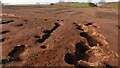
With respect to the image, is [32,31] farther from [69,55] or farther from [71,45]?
[69,55]

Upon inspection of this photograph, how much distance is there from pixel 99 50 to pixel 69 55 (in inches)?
78.1

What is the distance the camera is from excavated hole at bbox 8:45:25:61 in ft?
38.7

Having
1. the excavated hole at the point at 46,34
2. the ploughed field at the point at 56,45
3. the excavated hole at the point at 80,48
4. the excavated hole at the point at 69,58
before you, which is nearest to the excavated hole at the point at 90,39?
the ploughed field at the point at 56,45

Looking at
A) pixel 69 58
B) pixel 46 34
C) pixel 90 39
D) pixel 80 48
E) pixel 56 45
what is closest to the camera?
pixel 69 58

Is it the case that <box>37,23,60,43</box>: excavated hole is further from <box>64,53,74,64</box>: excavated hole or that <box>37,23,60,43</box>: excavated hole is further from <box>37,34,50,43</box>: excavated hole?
<box>64,53,74,64</box>: excavated hole

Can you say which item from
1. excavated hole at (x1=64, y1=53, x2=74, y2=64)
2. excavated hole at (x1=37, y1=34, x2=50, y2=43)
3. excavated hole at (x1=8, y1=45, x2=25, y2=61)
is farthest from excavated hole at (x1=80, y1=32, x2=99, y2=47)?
excavated hole at (x1=8, y1=45, x2=25, y2=61)

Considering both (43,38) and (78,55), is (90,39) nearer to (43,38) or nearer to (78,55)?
(43,38)

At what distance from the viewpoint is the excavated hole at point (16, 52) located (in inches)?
465

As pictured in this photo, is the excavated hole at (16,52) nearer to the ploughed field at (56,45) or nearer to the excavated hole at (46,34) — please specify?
the ploughed field at (56,45)

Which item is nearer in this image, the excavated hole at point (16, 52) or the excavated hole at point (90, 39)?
the excavated hole at point (16, 52)

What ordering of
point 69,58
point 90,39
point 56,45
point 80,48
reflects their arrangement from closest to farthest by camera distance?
point 69,58, point 56,45, point 80,48, point 90,39

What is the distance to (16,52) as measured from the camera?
1273 cm

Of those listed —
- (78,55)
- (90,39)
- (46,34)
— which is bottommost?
(78,55)

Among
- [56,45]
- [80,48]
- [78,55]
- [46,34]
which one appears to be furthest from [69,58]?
[46,34]
